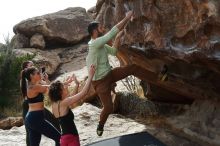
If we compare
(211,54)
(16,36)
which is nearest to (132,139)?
(211,54)

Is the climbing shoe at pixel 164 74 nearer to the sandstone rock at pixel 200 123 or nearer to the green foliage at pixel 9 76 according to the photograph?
the sandstone rock at pixel 200 123

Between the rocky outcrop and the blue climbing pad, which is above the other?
the rocky outcrop

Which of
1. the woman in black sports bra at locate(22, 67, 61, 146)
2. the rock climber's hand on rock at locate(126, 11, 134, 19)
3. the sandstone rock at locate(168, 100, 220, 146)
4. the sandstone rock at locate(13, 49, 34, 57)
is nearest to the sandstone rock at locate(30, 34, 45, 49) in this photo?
the sandstone rock at locate(13, 49, 34, 57)

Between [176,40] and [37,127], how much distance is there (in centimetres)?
228

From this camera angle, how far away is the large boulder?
18.3 m

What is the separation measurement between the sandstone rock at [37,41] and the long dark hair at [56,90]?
12192 millimetres

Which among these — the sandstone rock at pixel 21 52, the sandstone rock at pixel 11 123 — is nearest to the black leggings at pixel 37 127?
the sandstone rock at pixel 11 123

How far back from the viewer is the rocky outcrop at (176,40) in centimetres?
616

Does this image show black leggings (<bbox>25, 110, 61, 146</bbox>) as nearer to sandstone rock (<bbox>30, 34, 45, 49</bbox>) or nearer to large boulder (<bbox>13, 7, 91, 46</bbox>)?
sandstone rock (<bbox>30, 34, 45, 49</bbox>)

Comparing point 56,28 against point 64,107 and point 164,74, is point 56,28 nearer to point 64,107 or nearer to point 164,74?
point 164,74

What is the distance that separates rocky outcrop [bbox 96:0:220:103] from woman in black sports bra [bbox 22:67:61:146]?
1725 mm

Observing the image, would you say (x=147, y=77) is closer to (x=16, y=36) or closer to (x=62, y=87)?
(x=62, y=87)

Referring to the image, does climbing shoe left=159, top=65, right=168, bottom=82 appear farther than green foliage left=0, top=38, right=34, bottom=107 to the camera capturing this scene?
No

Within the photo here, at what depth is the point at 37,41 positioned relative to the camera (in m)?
18.2
